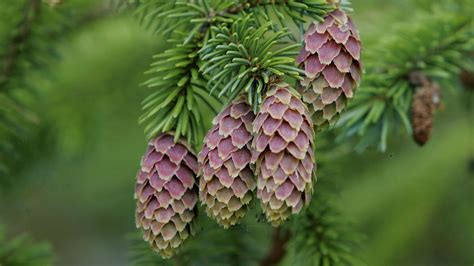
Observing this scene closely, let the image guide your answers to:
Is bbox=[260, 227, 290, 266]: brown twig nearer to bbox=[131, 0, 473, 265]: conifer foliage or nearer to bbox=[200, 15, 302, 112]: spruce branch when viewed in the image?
bbox=[131, 0, 473, 265]: conifer foliage

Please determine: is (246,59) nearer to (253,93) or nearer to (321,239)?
(253,93)

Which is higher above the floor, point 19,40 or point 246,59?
point 19,40

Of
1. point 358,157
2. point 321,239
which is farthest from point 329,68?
point 358,157

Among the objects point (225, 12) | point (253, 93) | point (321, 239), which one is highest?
point (225, 12)

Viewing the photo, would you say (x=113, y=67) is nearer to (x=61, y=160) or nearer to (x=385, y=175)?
(x=61, y=160)

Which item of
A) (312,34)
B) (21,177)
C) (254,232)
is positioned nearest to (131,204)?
(21,177)

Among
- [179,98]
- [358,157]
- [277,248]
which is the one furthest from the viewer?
[358,157]
